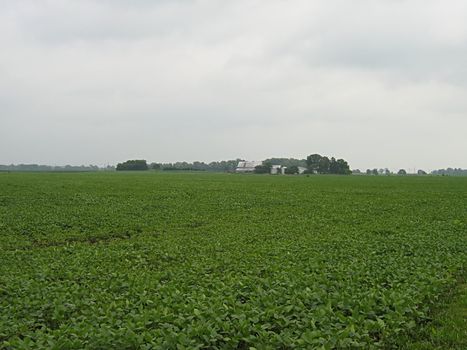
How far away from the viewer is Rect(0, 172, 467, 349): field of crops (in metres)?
6.12

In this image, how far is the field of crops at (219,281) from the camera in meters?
6.12

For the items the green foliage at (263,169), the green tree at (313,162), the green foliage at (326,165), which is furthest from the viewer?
the green foliage at (263,169)

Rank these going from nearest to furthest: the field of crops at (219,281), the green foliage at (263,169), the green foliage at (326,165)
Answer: the field of crops at (219,281) < the green foliage at (326,165) < the green foliage at (263,169)

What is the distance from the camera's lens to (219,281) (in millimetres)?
9383

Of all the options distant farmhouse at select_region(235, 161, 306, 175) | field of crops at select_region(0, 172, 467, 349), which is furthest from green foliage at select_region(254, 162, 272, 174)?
field of crops at select_region(0, 172, 467, 349)

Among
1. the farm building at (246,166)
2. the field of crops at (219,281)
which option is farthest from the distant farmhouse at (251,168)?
the field of crops at (219,281)

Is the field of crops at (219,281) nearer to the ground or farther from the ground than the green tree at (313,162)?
nearer to the ground

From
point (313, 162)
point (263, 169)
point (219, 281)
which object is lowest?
point (219, 281)

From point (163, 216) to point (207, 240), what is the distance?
7821mm

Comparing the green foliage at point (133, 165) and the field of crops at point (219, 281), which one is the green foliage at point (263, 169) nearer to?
the green foliage at point (133, 165)

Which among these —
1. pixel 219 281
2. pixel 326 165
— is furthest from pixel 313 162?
pixel 219 281

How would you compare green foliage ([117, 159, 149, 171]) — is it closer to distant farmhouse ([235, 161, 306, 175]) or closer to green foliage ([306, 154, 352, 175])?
distant farmhouse ([235, 161, 306, 175])

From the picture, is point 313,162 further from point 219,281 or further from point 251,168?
point 219,281

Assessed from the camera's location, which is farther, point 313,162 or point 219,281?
point 313,162
